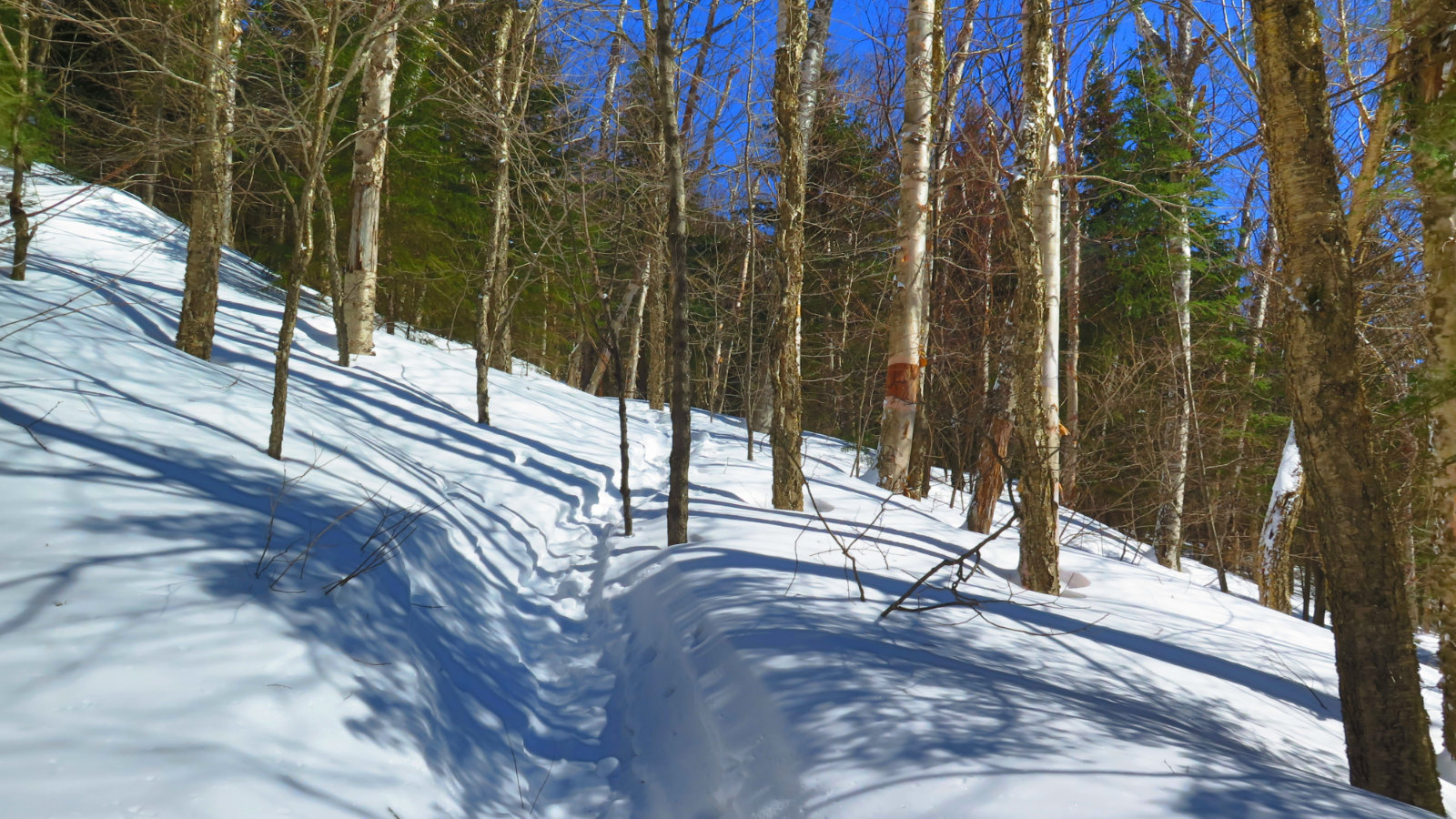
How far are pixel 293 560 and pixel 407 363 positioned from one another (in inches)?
346

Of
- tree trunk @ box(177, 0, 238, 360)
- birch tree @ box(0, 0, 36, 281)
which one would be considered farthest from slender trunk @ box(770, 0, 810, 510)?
birch tree @ box(0, 0, 36, 281)

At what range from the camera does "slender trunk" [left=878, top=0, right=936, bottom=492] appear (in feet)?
26.6

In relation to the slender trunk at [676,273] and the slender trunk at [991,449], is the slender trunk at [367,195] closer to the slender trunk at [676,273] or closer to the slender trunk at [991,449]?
the slender trunk at [676,273]

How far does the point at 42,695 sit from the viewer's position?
220 cm

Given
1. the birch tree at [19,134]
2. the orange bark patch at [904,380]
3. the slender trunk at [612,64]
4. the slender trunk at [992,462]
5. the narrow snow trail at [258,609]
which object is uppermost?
the slender trunk at [612,64]

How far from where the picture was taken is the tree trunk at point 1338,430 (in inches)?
115

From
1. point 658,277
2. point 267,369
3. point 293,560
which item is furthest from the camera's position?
point 658,277

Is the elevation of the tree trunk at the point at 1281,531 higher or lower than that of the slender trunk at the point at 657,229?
lower

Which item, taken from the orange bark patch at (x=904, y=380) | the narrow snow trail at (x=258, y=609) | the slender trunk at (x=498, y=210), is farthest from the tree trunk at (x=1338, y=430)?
the slender trunk at (x=498, y=210)

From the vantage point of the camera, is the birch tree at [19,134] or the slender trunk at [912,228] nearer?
the birch tree at [19,134]

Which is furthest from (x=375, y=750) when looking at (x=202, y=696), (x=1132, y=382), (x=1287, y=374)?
Result: (x=1132, y=382)

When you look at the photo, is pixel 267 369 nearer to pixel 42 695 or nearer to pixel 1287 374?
pixel 42 695

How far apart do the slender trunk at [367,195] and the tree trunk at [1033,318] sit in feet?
24.8

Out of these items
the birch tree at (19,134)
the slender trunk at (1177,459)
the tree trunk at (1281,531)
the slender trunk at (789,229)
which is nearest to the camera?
the birch tree at (19,134)
